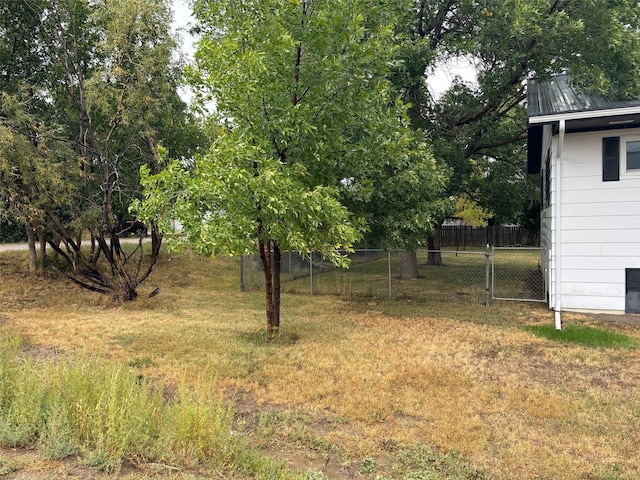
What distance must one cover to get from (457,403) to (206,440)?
8.32ft

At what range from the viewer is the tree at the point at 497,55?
8984 millimetres

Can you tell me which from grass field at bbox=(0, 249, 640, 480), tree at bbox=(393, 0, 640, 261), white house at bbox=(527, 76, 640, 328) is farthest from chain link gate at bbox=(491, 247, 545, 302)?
tree at bbox=(393, 0, 640, 261)

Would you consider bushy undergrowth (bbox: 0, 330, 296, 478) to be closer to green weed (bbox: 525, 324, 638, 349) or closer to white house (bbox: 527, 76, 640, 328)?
green weed (bbox: 525, 324, 638, 349)

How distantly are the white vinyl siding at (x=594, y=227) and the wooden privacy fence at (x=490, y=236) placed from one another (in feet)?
64.2

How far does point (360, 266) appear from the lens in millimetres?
18234

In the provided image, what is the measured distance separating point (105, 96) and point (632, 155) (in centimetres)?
1014

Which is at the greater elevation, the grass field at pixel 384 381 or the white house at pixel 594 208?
the white house at pixel 594 208

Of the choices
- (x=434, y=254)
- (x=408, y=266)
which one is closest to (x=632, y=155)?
(x=408, y=266)

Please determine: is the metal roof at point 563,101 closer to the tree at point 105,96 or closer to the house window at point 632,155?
the house window at point 632,155

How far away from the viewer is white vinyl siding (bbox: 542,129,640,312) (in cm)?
795

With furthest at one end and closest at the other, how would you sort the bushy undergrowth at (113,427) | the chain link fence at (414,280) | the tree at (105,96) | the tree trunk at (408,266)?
the tree trunk at (408,266), the chain link fence at (414,280), the tree at (105,96), the bushy undergrowth at (113,427)

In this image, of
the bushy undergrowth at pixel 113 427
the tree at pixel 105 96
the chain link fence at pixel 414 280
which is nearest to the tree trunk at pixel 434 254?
the chain link fence at pixel 414 280

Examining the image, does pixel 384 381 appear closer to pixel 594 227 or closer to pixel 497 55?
pixel 594 227

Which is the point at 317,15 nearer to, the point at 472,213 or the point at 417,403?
the point at 417,403
